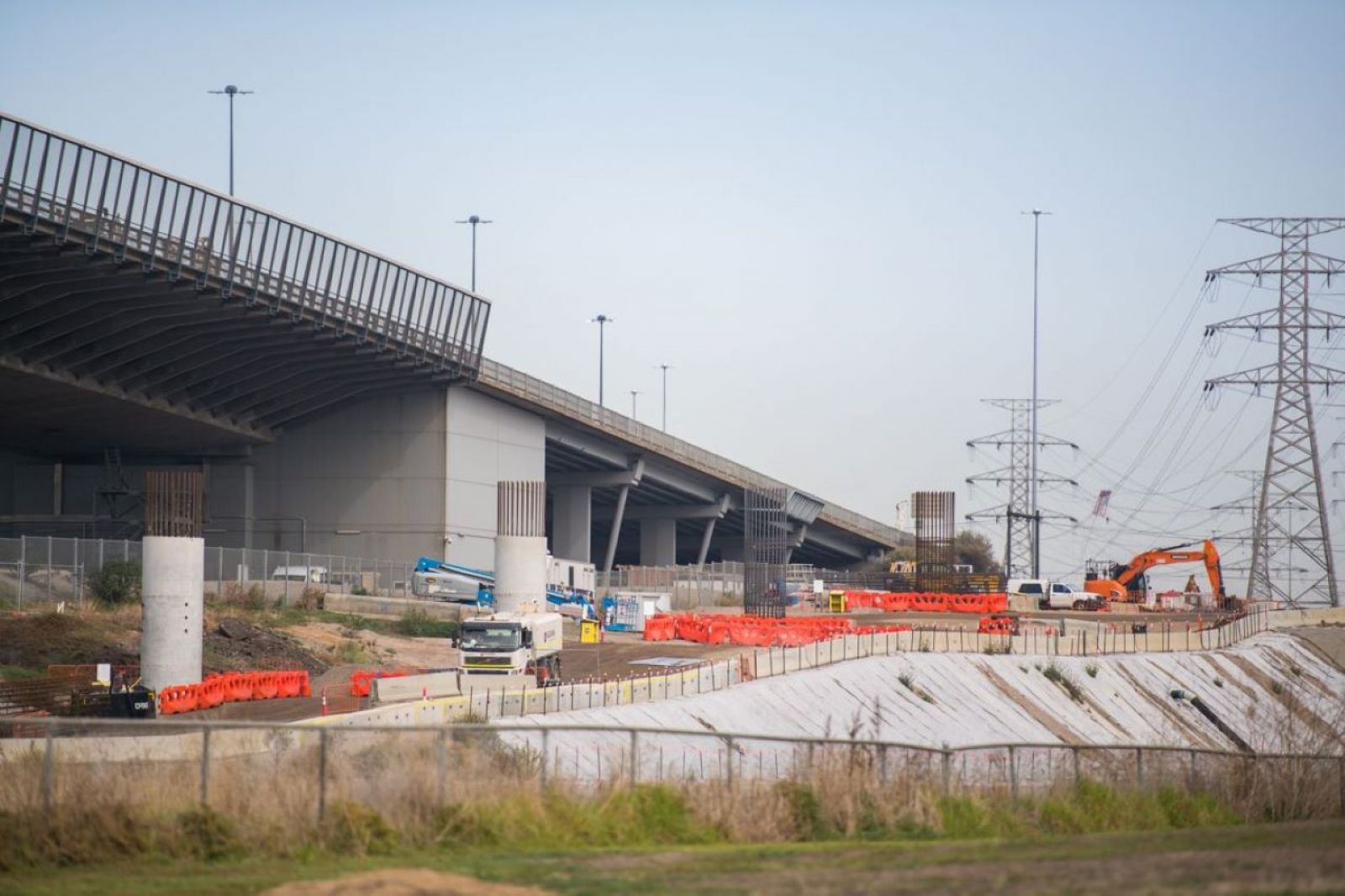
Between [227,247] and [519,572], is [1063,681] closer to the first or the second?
[519,572]

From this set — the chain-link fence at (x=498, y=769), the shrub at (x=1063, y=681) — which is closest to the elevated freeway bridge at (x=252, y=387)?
the shrub at (x=1063, y=681)

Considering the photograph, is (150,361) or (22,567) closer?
(22,567)

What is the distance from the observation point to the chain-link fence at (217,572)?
5797 centimetres

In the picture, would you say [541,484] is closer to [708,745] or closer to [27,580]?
[27,580]

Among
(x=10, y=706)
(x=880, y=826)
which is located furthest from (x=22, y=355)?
(x=880, y=826)

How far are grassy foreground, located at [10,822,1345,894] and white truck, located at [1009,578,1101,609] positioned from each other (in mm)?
83449

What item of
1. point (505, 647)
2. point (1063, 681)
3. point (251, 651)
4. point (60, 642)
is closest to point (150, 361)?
point (251, 651)

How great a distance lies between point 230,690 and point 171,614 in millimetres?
2621

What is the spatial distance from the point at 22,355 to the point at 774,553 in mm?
Result: 37235

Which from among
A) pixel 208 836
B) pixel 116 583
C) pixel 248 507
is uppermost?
pixel 248 507

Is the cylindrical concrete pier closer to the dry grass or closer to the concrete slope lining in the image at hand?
the concrete slope lining

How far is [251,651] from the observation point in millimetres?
55125

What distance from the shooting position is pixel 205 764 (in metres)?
19.3

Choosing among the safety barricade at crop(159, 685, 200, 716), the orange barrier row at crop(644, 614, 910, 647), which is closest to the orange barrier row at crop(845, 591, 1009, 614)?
the orange barrier row at crop(644, 614, 910, 647)
